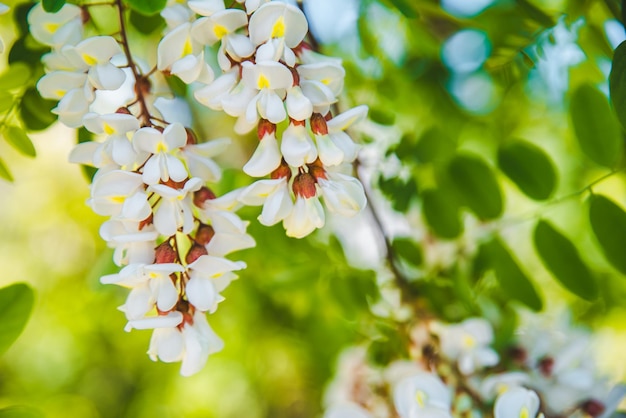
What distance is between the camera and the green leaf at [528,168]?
0.58 meters

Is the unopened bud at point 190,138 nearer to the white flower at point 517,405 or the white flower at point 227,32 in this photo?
the white flower at point 227,32

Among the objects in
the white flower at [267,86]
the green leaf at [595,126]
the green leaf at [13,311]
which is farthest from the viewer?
the green leaf at [595,126]

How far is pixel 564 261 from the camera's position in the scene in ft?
1.72

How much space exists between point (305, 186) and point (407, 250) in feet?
0.97

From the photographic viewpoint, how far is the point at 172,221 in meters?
0.36

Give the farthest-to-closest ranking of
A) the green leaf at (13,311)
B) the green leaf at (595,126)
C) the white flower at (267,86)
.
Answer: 1. the green leaf at (595,126)
2. the green leaf at (13,311)
3. the white flower at (267,86)

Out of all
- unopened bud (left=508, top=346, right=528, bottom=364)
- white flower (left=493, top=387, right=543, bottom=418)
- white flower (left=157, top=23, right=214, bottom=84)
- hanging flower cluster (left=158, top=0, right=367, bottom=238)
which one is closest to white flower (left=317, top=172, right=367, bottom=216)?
hanging flower cluster (left=158, top=0, right=367, bottom=238)

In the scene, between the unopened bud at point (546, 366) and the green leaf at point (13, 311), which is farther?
the unopened bud at point (546, 366)

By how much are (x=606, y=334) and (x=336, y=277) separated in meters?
0.70

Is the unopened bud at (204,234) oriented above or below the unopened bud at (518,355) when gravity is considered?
above

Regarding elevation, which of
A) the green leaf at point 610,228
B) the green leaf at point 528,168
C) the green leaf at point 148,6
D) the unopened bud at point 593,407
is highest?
the green leaf at point 148,6

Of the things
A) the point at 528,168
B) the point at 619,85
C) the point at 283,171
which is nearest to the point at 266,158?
the point at 283,171

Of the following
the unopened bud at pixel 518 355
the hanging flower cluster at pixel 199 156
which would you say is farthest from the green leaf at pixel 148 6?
the unopened bud at pixel 518 355

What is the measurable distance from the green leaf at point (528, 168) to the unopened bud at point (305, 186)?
0.99 feet
